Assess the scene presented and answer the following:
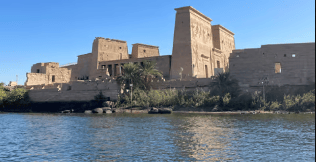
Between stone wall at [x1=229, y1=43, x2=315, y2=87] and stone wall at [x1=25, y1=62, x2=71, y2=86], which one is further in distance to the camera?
stone wall at [x1=25, y1=62, x2=71, y2=86]

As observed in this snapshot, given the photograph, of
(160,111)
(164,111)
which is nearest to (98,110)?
(160,111)

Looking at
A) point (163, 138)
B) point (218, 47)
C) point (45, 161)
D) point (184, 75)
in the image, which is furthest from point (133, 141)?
point (218, 47)

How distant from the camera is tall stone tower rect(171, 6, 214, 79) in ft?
128

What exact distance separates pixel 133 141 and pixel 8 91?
37.9 m

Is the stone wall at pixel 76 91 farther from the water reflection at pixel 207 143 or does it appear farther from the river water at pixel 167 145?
the water reflection at pixel 207 143

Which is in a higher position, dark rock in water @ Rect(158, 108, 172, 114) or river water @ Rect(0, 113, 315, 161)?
dark rock in water @ Rect(158, 108, 172, 114)

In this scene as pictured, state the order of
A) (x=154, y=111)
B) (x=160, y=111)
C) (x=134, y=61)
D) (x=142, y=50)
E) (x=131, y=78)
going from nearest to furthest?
(x=160, y=111), (x=154, y=111), (x=131, y=78), (x=134, y=61), (x=142, y=50)

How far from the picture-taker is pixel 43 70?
4847 cm

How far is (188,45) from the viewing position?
128 ft

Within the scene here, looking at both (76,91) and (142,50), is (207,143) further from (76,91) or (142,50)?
(142,50)

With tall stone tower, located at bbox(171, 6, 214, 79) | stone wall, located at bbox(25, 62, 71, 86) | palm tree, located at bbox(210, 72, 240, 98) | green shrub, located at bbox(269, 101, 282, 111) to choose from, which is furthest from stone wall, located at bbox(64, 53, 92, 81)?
green shrub, located at bbox(269, 101, 282, 111)

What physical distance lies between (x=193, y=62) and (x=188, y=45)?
220 cm

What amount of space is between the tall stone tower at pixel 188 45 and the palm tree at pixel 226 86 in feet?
18.6

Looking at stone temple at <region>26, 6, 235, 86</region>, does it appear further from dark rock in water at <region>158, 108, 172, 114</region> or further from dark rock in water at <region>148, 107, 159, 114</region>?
dark rock in water at <region>148, 107, 159, 114</region>
